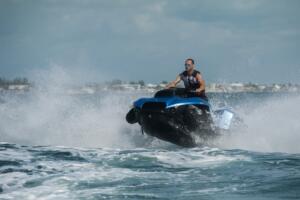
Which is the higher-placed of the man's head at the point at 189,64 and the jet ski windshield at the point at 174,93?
the man's head at the point at 189,64

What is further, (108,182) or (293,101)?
(293,101)

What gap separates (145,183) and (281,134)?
7340 mm

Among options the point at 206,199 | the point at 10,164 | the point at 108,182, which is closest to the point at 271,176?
the point at 206,199

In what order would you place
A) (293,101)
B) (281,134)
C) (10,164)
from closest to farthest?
1. (10,164)
2. (281,134)
3. (293,101)

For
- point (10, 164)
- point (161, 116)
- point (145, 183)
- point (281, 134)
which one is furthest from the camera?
point (281, 134)

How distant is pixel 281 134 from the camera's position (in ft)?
48.9

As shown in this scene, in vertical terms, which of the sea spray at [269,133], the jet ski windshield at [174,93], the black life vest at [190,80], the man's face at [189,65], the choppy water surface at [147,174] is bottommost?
the choppy water surface at [147,174]

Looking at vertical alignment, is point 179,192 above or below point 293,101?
below

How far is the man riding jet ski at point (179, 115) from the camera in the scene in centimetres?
1262

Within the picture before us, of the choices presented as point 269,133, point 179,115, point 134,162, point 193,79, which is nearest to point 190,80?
point 193,79

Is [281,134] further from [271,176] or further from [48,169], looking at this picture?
[48,169]

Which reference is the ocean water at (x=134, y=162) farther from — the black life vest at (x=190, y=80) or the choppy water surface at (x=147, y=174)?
the black life vest at (x=190, y=80)

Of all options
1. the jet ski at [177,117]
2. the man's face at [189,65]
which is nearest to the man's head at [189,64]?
the man's face at [189,65]

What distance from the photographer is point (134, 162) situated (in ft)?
34.2
